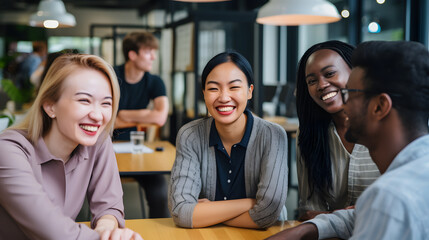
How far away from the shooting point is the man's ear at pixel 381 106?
121 cm

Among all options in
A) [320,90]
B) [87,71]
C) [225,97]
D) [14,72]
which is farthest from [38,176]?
[14,72]

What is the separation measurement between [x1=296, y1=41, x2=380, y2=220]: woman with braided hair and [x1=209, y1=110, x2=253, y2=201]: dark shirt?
0.29 metres

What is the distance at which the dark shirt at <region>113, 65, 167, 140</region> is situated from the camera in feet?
13.3

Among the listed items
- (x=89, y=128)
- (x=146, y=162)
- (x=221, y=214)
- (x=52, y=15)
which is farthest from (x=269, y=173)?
(x=52, y=15)

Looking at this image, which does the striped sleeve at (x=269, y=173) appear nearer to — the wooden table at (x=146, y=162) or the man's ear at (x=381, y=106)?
the man's ear at (x=381, y=106)

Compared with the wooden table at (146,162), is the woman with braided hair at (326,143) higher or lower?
higher

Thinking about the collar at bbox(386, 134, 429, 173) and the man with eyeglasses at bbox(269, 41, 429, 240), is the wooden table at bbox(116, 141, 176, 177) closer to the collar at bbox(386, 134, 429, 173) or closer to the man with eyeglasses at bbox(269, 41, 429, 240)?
the man with eyeglasses at bbox(269, 41, 429, 240)

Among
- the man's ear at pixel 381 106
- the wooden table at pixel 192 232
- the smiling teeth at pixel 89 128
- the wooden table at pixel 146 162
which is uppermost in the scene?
the man's ear at pixel 381 106

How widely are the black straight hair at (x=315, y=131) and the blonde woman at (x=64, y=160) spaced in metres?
0.87

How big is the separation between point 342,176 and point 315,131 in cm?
24

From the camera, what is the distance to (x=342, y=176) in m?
2.07

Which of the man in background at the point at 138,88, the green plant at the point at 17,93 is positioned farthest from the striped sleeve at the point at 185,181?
the green plant at the point at 17,93

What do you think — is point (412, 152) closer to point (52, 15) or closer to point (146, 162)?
point (146, 162)

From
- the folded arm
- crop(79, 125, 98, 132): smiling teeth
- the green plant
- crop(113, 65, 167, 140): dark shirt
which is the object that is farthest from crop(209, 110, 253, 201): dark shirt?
the green plant
